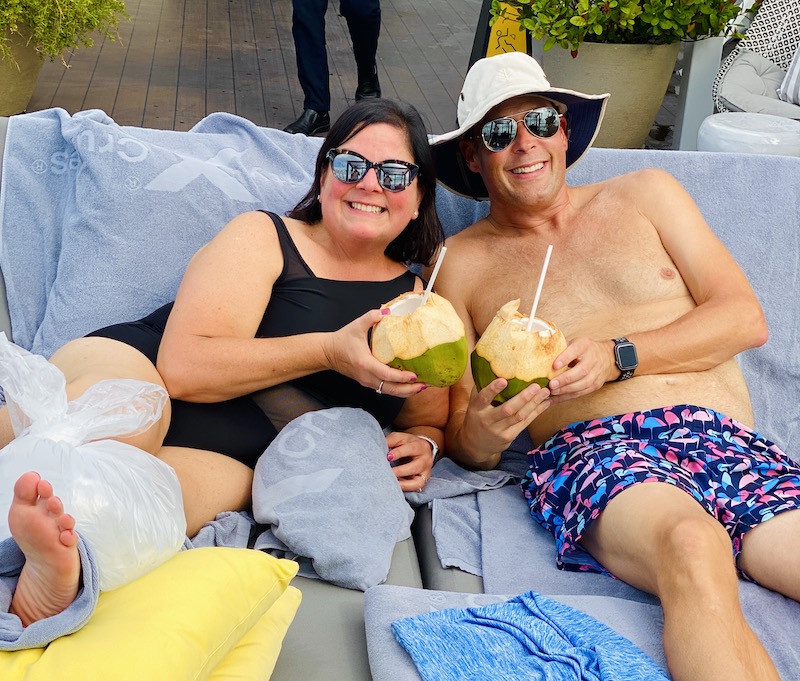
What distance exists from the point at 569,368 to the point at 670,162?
3.89 feet

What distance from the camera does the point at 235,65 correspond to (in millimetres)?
7664

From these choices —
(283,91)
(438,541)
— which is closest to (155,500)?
(438,541)

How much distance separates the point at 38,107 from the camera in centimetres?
623

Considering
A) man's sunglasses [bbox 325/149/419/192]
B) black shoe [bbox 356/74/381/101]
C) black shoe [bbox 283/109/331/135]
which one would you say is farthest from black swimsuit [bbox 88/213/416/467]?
black shoe [bbox 356/74/381/101]

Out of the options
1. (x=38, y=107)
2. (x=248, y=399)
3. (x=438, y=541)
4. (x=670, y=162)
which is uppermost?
(x=670, y=162)

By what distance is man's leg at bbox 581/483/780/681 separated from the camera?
163cm

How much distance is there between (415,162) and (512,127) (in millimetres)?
333

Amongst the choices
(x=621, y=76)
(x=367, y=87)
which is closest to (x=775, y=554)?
(x=621, y=76)

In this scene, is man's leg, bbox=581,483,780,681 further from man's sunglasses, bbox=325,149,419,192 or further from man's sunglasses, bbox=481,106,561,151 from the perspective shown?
man's sunglasses, bbox=481,106,561,151

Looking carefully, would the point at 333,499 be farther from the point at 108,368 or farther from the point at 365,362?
the point at 108,368

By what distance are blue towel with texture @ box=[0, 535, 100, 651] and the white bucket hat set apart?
64.0 inches

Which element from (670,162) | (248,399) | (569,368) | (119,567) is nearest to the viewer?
Result: (119,567)

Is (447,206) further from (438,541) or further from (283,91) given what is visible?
(283,91)

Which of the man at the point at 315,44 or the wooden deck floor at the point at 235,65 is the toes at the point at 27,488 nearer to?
the man at the point at 315,44
